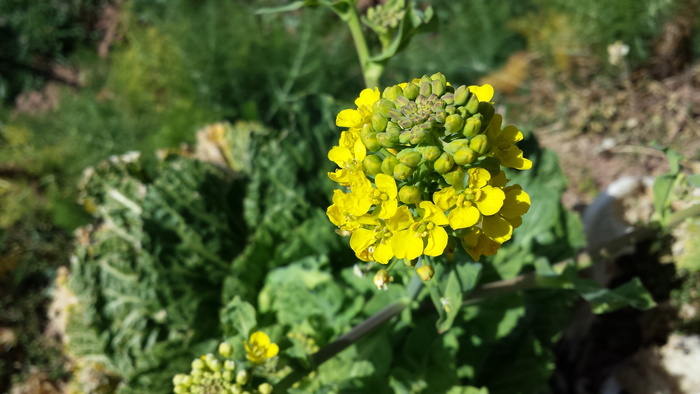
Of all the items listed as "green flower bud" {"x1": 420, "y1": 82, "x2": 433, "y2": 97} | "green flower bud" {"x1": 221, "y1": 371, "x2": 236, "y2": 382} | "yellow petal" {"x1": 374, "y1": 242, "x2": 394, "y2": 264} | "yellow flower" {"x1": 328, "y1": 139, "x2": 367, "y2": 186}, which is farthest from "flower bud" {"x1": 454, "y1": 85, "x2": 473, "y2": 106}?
"green flower bud" {"x1": 221, "y1": 371, "x2": 236, "y2": 382}

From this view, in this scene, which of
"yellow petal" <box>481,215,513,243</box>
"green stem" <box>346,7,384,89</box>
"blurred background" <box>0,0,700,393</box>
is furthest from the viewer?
"blurred background" <box>0,0,700,393</box>

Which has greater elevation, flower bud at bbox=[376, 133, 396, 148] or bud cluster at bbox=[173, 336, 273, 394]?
flower bud at bbox=[376, 133, 396, 148]

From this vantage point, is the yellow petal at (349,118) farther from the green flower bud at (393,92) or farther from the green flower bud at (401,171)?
the green flower bud at (401,171)

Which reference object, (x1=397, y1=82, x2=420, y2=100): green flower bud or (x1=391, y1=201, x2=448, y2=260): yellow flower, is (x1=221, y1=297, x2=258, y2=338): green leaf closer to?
(x1=391, y1=201, x2=448, y2=260): yellow flower

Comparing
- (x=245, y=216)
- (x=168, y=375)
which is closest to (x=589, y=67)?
(x=245, y=216)

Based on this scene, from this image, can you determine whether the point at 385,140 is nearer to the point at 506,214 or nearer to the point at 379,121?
the point at 379,121

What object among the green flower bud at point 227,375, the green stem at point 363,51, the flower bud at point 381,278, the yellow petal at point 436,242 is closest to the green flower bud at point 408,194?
the yellow petal at point 436,242

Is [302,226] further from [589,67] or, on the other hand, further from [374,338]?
[589,67]
